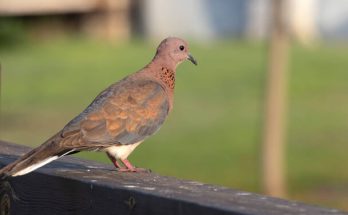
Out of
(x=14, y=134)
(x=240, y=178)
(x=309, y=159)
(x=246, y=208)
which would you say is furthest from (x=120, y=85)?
(x=14, y=134)

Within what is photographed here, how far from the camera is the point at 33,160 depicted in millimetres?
4195

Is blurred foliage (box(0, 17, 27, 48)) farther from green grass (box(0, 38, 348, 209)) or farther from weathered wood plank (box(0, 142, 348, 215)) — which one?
weathered wood plank (box(0, 142, 348, 215))

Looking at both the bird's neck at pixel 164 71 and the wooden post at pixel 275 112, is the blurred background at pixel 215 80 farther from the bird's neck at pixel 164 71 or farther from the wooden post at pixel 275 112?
the bird's neck at pixel 164 71

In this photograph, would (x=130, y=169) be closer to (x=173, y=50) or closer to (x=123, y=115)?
(x=123, y=115)

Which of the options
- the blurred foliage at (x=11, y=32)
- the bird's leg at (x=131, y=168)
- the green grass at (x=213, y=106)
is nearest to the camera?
the bird's leg at (x=131, y=168)

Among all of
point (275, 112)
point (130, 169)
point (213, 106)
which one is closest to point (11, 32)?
point (213, 106)

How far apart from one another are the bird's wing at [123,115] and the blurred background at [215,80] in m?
6.92

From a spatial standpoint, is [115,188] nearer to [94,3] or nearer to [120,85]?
[120,85]

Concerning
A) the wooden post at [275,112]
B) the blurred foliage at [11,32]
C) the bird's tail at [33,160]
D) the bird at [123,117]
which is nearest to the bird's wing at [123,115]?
the bird at [123,117]

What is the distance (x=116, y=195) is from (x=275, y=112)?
9274mm

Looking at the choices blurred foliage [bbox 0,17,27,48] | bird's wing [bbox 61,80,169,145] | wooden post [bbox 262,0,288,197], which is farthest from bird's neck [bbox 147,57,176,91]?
blurred foliage [bbox 0,17,27,48]

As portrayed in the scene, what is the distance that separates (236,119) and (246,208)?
1585cm

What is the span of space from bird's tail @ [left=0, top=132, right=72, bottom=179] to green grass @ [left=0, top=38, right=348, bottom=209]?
26.1 ft

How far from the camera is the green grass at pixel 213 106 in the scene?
47.1 feet
